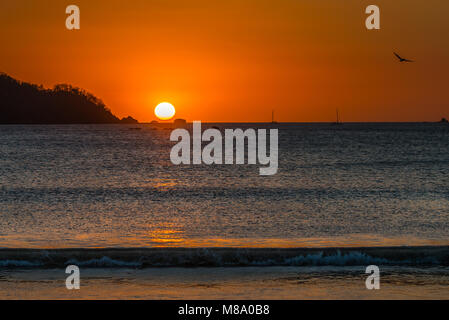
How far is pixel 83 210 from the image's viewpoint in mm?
29828

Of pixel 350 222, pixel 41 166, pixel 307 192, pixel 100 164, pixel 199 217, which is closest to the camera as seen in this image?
pixel 350 222

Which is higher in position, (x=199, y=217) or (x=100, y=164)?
(x=100, y=164)

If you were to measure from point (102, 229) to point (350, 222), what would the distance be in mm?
10150

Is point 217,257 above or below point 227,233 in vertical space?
below

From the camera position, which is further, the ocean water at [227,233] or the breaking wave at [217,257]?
the breaking wave at [217,257]

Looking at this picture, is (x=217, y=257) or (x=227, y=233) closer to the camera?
(x=217, y=257)

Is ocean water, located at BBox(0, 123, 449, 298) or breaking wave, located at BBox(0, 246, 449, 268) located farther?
breaking wave, located at BBox(0, 246, 449, 268)

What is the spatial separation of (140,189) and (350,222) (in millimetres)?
19768

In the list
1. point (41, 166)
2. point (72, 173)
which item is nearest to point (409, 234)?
point (72, 173)

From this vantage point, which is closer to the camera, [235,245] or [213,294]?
[213,294]

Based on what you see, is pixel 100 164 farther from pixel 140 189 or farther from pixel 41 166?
pixel 140 189
